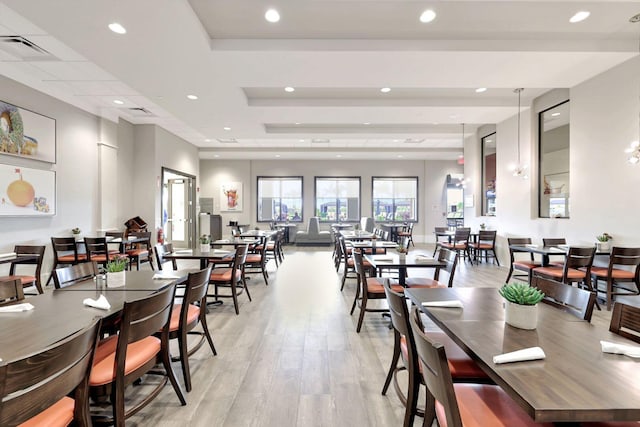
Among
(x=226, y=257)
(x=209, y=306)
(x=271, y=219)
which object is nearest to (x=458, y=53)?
(x=226, y=257)

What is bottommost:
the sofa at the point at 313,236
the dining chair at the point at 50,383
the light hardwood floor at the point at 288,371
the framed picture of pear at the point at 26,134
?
the light hardwood floor at the point at 288,371

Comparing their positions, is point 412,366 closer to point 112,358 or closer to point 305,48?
point 112,358

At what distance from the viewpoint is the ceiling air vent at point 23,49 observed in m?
4.08

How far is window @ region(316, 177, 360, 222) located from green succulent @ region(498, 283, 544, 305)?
1142 cm

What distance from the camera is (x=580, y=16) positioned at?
369cm

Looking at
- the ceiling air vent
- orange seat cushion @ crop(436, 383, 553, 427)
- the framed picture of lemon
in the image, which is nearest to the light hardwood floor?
orange seat cushion @ crop(436, 383, 553, 427)

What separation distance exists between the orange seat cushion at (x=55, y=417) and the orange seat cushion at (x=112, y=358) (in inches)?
6.5

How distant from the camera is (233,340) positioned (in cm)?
326

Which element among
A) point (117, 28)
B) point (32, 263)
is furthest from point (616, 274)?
point (32, 263)

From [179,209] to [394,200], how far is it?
322 inches

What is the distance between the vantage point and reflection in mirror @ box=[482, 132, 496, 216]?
836cm

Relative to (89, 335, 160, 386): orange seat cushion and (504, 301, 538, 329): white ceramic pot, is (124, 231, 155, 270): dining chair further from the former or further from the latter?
(504, 301, 538, 329): white ceramic pot

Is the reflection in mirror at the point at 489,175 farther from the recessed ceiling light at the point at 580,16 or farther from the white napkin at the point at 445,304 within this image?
the white napkin at the point at 445,304

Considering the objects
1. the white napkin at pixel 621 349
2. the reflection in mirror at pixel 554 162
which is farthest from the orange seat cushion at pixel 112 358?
the reflection in mirror at pixel 554 162
